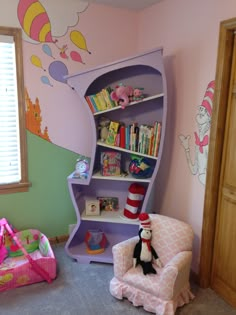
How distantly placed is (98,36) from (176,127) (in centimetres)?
113

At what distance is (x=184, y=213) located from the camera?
2668 mm

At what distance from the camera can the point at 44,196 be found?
9.71 ft

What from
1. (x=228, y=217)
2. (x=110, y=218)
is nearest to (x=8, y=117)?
(x=110, y=218)

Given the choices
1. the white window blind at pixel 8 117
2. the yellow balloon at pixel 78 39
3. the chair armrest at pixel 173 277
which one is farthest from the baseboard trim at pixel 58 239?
the yellow balloon at pixel 78 39

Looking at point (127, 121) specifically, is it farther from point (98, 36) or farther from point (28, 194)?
point (28, 194)

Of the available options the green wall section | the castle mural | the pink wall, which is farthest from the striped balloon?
the pink wall

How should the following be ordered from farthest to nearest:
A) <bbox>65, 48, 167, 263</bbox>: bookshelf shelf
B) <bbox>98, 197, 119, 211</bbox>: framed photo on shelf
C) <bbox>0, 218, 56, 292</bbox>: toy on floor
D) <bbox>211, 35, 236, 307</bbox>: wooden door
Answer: <bbox>98, 197, 119, 211</bbox>: framed photo on shelf < <bbox>65, 48, 167, 263</bbox>: bookshelf shelf < <bbox>0, 218, 56, 292</bbox>: toy on floor < <bbox>211, 35, 236, 307</bbox>: wooden door

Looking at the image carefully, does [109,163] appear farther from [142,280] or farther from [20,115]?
[142,280]

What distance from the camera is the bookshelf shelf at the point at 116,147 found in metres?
2.48

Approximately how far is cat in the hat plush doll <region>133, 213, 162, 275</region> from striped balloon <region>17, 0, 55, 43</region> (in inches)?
68.8

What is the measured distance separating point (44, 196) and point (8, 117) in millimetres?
808

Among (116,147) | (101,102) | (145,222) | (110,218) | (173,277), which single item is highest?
(101,102)

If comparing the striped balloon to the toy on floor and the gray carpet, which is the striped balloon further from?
the gray carpet

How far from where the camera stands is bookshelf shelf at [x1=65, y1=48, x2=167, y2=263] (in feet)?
8.14
